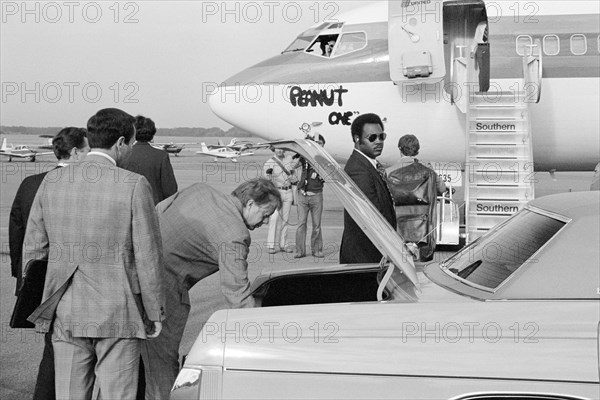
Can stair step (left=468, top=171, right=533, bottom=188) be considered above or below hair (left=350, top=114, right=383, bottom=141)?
below

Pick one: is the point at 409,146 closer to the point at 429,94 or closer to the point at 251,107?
the point at 429,94

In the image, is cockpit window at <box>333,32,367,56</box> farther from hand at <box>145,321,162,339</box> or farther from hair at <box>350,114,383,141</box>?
hand at <box>145,321,162,339</box>

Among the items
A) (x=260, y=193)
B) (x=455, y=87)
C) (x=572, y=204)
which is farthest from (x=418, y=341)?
(x=455, y=87)

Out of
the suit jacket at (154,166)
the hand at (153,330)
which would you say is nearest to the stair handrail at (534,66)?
the suit jacket at (154,166)

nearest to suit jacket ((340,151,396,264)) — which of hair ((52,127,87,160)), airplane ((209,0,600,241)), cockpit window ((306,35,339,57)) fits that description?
hair ((52,127,87,160))

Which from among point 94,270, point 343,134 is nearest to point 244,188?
point 94,270

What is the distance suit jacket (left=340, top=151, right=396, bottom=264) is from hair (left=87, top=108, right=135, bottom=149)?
1.84 meters

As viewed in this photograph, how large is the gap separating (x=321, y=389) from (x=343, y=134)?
10597 millimetres

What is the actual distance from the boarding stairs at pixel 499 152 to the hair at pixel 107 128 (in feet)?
25.4

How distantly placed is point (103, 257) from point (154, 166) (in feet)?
12.5

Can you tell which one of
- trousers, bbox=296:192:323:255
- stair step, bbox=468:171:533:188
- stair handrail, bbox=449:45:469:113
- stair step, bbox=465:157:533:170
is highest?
stair handrail, bbox=449:45:469:113

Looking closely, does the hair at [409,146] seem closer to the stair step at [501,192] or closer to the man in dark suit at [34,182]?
the stair step at [501,192]

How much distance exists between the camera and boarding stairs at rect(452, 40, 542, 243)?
443 inches

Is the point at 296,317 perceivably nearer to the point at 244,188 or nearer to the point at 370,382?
the point at 370,382
